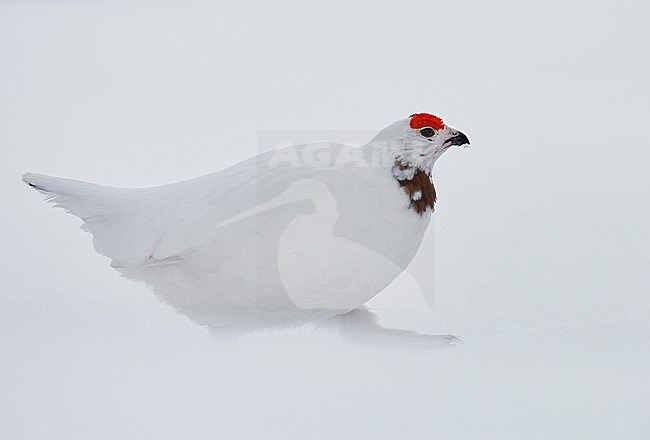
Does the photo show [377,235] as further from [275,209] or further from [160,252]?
A: [160,252]

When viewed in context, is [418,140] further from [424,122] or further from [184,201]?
[184,201]

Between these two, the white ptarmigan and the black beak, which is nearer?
the white ptarmigan

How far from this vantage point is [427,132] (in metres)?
1.78

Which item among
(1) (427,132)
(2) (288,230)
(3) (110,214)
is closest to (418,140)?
(1) (427,132)

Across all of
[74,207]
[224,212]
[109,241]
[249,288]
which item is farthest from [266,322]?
[74,207]

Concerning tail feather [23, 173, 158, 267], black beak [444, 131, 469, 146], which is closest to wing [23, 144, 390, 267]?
tail feather [23, 173, 158, 267]

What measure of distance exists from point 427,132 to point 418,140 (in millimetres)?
26

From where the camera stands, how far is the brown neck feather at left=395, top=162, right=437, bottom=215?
1769mm

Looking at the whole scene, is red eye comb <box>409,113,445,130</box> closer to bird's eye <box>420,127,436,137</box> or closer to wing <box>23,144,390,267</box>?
bird's eye <box>420,127,436,137</box>

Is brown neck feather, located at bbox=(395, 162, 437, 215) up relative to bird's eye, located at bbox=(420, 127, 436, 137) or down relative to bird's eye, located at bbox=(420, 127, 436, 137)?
down

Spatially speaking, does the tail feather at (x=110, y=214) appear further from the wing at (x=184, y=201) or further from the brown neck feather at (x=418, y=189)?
the brown neck feather at (x=418, y=189)

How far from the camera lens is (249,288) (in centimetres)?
173

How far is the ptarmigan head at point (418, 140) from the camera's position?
5.84 feet

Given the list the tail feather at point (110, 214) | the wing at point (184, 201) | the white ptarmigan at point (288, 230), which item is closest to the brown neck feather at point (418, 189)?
the white ptarmigan at point (288, 230)
